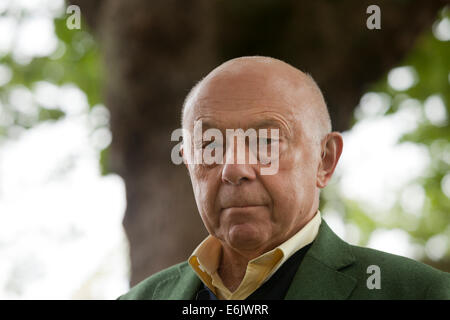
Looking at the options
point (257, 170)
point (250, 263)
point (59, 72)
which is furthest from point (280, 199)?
point (59, 72)

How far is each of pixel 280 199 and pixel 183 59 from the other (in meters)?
1.76

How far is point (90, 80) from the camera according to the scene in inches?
173

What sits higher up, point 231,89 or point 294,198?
point 231,89

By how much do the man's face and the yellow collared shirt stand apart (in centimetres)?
2

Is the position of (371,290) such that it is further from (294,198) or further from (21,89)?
(21,89)

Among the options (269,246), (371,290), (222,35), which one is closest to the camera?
(371,290)

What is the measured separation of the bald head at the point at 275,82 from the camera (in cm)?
132

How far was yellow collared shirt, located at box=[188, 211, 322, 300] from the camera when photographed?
1.35 meters

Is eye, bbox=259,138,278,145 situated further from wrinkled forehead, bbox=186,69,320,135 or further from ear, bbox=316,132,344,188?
ear, bbox=316,132,344,188

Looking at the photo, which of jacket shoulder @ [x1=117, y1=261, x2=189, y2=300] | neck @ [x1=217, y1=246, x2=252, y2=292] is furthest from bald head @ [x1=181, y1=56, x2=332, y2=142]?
jacket shoulder @ [x1=117, y1=261, x2=189, y2=300]

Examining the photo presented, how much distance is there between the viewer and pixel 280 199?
4.17ft
